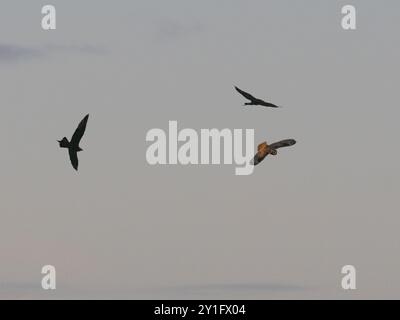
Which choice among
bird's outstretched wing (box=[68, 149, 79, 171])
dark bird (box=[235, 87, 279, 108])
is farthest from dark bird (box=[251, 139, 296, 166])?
bird's outstretched wing (box=[68, 149, 79, 171])

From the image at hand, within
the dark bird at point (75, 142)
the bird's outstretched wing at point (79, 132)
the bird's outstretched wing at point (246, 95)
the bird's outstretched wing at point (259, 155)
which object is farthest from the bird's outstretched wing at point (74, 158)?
the bird's outstretched wing at point (246, 95)

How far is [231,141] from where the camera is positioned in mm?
68562

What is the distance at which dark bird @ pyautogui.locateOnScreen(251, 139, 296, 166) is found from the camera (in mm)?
68500

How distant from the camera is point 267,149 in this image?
6938cm

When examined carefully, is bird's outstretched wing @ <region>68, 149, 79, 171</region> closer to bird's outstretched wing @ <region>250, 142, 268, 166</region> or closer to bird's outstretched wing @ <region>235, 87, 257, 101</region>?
bird's outstretched wing @ <region>250, 142, 268, 166</region>

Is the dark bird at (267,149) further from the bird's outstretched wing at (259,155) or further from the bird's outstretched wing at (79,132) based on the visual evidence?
the bird's outstretched wing at (79,132)

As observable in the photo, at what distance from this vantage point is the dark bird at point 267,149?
68.5 meters

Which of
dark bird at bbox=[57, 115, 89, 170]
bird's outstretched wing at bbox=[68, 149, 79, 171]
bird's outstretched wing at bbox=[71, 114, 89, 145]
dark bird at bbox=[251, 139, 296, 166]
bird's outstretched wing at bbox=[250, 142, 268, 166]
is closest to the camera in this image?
bird's outstretched wing at bbox=[68, 149, 79, 171]

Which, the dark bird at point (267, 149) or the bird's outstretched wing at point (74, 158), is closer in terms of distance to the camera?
the bird's outstretched wing at point (74, 158)
